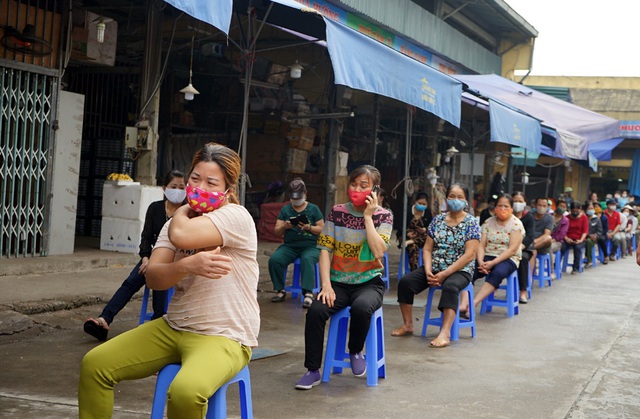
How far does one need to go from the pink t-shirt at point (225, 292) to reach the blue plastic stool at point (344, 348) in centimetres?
231

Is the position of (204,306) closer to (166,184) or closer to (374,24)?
(166,184)

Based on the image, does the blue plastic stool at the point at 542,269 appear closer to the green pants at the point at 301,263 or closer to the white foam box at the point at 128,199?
the green pants at the point at 301,263

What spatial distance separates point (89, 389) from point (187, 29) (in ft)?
33.5

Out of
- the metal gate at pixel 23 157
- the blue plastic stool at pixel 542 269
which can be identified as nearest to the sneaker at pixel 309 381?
the metal gate at pixel 23 157

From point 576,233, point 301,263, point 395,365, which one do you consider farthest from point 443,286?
point 576,233

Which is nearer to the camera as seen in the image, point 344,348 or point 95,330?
point 344,348

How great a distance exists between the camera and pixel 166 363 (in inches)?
152

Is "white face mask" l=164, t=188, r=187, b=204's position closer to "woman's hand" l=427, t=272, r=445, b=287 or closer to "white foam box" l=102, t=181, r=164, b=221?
"woman's hand" l=427, t=272, r=445, b=287

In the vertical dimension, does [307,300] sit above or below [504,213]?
below

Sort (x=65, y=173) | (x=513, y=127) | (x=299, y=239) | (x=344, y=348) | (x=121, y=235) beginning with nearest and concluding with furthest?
1. (x=344, y=348)
2. (x=299, y=239)
3. (x=65, y=173)
4. (x=121, y=235)
5. (x=513, y=127)

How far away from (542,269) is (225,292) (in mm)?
11208

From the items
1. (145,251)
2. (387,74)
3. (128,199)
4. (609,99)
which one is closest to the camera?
(145,251)

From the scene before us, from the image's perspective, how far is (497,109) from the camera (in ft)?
41.8

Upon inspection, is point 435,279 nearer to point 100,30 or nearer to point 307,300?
point 307,300
